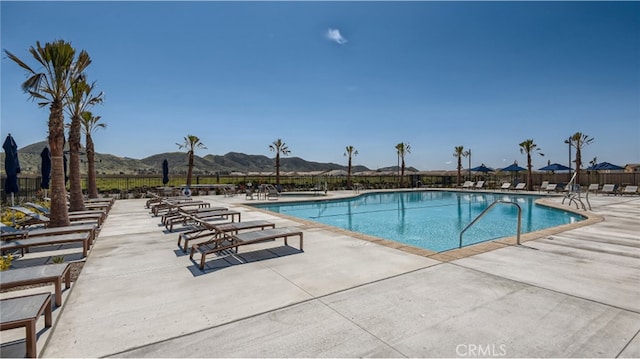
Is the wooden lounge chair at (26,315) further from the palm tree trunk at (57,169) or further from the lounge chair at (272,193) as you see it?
the lounge chair at (272,193)

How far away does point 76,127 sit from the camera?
10008mm

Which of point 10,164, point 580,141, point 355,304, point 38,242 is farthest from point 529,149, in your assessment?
point 10,164

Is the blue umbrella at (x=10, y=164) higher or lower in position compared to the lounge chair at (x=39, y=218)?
higher

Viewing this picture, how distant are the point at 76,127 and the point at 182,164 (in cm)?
9319

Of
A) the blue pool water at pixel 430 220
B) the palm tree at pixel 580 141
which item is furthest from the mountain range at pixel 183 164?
the blue pool water at pixel 430 220

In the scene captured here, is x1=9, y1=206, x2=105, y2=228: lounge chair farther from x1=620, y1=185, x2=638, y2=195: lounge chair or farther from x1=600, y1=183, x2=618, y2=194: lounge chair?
x1=620, y1=185, x2=638, y2=195: lounge chair

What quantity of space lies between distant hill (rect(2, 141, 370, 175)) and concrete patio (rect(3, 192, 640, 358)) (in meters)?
73.2

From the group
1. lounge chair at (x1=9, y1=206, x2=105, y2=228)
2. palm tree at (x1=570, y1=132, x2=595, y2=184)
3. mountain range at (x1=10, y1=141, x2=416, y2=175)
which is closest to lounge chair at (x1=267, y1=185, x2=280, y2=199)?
lounge chair at (x1=9, y1=206, x2=105, y2=228)

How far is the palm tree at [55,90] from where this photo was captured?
22.5 feet

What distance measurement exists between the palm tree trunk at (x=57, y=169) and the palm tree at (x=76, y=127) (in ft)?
8.22

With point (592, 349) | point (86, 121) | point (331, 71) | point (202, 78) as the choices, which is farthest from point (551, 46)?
point (86, 121)

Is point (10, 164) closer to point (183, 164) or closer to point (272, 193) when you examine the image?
point (272, 193)

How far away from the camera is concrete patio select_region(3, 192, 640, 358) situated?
2.43 metres

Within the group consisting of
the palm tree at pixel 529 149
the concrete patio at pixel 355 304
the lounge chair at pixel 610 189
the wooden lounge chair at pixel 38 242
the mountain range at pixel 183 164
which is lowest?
the concrete patio at pixel 355 304
